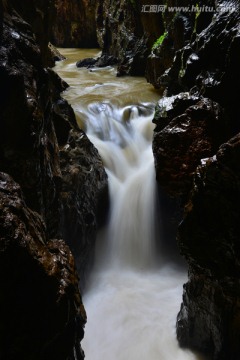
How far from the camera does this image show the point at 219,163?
10.5 ft

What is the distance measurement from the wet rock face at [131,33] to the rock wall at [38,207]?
20.1 ft

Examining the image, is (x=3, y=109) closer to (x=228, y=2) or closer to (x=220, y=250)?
(x=220, y=250)

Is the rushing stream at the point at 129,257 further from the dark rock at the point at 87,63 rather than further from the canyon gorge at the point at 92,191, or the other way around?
the dark rock at the point at 87,63

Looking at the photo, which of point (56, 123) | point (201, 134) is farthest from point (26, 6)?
point (201, 134)

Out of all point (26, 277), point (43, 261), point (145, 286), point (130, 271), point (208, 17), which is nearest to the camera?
point (26, 277)

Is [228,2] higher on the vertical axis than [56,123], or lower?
higher

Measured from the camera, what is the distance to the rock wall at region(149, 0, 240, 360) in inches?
130

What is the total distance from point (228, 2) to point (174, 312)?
521 centimetres

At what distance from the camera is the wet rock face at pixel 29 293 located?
2.25 metres

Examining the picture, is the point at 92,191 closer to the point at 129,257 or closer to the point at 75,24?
the point at 129,257

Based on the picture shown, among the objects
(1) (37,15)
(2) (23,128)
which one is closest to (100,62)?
(1) (37,15)

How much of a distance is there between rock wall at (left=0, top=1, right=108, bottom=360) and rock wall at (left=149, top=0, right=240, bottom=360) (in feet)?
4.84

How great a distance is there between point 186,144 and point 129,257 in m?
3.74

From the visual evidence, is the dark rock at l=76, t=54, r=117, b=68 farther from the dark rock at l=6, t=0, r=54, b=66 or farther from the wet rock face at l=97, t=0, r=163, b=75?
the dark rock at l=6, t=0, r=54, b=66
